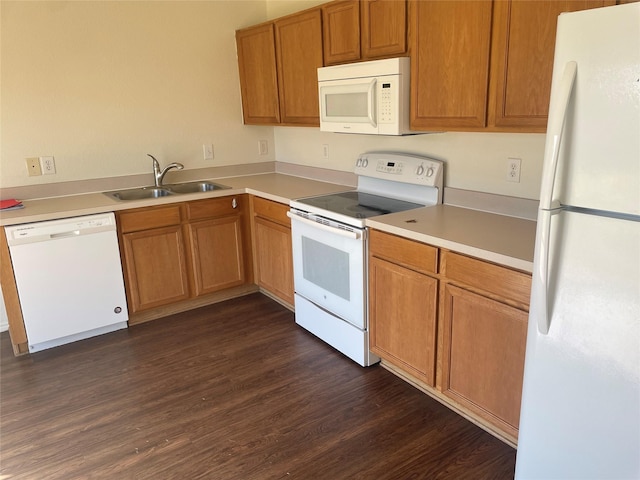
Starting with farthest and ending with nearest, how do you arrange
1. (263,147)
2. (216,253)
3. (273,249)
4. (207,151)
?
1. (263,147)
2. (207,151)
3. (216,253)
4. (273,249)

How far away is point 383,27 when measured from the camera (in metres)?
2.52

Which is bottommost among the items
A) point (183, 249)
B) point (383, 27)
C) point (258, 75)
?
point (183, 249)

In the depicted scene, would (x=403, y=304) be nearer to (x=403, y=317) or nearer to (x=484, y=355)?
(x=403, y=317)

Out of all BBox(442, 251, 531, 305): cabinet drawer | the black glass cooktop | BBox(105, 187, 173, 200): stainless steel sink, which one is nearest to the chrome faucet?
BBox(105, 187, 173, 200): stainless steel sink

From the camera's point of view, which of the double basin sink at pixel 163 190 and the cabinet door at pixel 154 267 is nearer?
the cabinet door at pixel 154 267

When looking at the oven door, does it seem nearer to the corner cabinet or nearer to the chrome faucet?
the corner cabinet

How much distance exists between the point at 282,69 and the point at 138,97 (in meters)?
1.10

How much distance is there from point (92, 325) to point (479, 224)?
2.48 m

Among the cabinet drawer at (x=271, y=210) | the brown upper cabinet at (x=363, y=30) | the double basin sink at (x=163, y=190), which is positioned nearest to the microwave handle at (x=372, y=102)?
the brown upper cabinet at (x=363, y=30)

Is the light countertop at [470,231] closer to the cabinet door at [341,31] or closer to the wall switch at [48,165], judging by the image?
the cabinet door at [341,31]

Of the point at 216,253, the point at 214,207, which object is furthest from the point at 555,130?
the point at 216,253

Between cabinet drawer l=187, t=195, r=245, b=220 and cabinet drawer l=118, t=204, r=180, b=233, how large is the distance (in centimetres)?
11

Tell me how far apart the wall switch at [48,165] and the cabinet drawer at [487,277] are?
273 centimetres

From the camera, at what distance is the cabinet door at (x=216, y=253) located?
3475 mm
